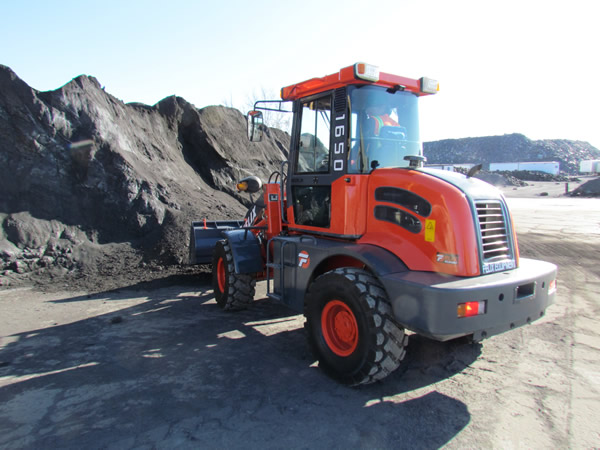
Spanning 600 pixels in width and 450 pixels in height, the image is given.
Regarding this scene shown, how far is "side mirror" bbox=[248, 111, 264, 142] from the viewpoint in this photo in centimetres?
505

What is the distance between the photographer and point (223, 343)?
15.3ft

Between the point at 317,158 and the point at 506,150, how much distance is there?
88.3 metres

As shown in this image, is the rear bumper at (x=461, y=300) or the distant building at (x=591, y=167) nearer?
the rear bumper at (x=461, y=300)

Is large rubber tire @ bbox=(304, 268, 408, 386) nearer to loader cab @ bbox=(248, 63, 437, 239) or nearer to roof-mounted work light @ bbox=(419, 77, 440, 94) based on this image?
loader cab @ bbox=(248, 63, 437, 239)

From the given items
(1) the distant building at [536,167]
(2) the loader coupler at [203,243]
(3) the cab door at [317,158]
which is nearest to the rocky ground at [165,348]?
(2) the loader coupler at [203,243]

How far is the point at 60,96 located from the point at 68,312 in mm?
6382

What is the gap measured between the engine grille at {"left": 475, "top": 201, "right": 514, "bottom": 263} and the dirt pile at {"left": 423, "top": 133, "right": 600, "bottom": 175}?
7936 cm

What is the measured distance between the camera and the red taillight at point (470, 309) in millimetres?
3029

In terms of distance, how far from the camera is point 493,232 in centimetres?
356

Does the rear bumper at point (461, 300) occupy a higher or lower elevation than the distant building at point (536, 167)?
lower

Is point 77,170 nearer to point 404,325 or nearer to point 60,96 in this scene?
point 60,96

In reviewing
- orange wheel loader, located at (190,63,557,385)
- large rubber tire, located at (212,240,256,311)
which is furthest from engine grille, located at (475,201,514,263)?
large rubber tire, located at (212,240,256,311)

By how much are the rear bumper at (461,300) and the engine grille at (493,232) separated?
0.18 m

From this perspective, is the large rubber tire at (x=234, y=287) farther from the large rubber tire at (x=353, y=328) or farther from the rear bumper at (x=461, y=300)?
the rear bumper at (x=461, y=300)
